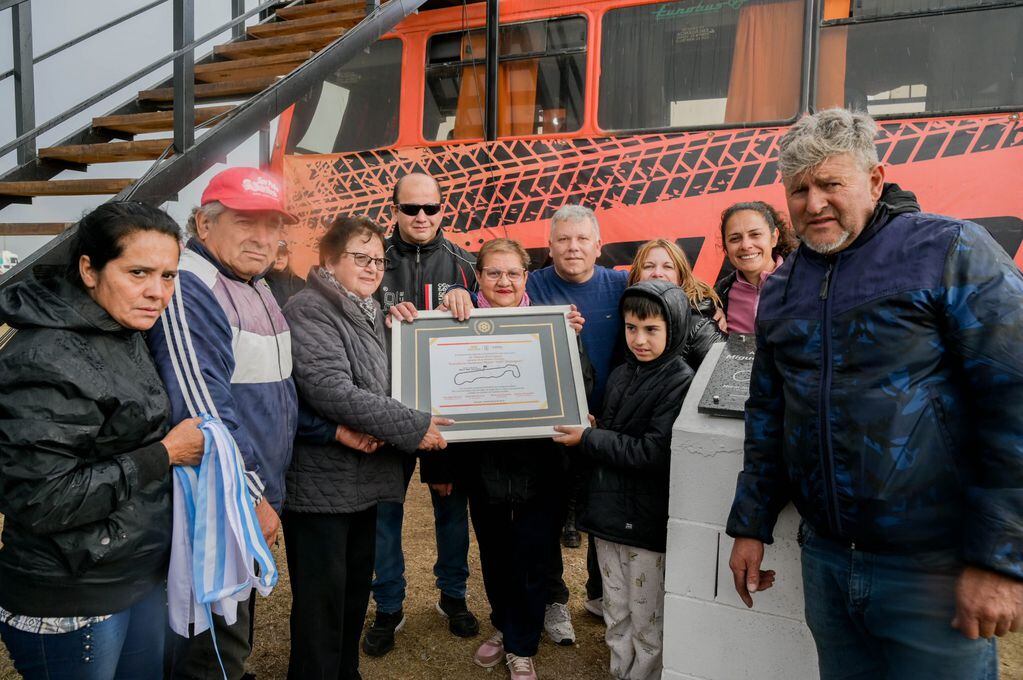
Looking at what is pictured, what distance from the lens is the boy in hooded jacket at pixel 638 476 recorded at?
2.43m

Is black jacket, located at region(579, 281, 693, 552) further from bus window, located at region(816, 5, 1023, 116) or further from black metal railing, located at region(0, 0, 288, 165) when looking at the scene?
bus window, located at region(816, 5, 1023, 116)

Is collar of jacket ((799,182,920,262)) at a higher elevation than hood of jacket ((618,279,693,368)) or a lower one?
higher

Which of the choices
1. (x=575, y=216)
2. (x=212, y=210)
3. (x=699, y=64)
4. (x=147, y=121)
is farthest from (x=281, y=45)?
(x=699, y=64)

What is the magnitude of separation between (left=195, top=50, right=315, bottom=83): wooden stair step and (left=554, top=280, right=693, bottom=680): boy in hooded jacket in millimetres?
2818

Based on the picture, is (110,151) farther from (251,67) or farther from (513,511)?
(513,511)

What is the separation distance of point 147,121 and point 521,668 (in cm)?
344

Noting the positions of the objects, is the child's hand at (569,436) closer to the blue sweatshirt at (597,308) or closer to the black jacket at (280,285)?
the blue sweatshirt at (597,308)

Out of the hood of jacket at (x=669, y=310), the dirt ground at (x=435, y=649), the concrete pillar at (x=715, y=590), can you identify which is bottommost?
the dirt ground at (x=435, y=649)

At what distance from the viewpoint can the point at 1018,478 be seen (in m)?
1.30

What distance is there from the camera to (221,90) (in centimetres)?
379

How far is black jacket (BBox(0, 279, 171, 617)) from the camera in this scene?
145cm

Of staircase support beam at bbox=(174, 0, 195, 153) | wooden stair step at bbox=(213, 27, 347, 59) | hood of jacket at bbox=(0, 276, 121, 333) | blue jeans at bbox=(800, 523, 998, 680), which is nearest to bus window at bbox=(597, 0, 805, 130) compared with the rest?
wooden stair step at bbox=(213, 27, 347, 59)

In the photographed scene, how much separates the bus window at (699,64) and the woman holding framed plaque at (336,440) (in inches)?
130

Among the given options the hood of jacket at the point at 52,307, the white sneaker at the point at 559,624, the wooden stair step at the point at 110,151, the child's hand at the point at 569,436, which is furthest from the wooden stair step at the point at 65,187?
the white sneaker at the point at 559,624
